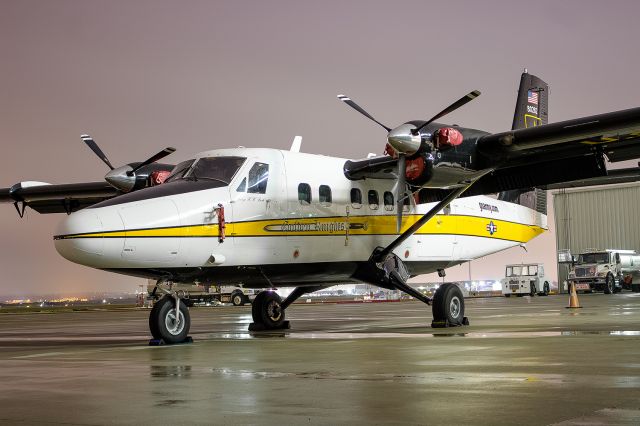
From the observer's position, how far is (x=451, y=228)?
792 inches

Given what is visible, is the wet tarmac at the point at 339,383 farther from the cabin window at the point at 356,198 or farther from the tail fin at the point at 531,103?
the tail fin at the point at 531,103

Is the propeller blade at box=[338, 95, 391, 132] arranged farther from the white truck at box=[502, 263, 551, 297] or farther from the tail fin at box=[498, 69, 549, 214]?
the white truck at box=[502, 263, 551, 297]

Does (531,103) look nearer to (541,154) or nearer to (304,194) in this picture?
(541,154)

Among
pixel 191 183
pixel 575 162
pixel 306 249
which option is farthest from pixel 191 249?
pixel 575 162

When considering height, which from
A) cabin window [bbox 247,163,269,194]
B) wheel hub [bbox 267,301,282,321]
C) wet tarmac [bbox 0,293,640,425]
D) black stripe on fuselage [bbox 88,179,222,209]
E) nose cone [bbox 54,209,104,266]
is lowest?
wet tarmac [bbox 0,293,640,425]

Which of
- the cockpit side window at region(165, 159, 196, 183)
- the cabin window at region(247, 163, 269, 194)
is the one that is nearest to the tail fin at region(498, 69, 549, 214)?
the cabin window at region(247, 163, 269, 194)

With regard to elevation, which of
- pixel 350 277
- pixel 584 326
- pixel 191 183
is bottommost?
pixel 584 326

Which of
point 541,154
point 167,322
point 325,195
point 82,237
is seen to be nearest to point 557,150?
point 541,154

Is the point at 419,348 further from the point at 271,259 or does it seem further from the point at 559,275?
the point at 559,275

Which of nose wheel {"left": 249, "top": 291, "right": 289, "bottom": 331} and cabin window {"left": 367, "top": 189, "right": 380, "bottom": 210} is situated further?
nose wheel {"left": 249, "top": 291, "right": 289, "bottom": 331}

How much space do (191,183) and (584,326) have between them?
8.28 meters

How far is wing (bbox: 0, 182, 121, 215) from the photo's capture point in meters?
22.0

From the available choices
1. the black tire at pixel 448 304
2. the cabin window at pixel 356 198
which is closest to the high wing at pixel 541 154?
the cabin window at pixel 356 198

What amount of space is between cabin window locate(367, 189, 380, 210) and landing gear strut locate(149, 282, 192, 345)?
5500mm
